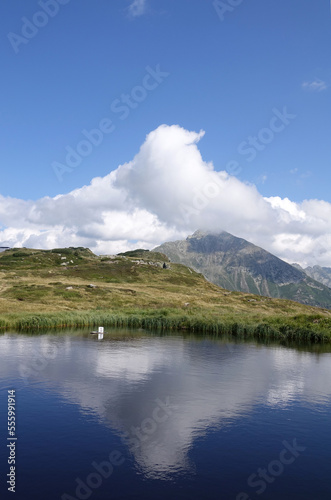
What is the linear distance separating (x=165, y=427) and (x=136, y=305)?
9145cm

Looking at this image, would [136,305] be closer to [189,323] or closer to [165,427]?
[189,323]

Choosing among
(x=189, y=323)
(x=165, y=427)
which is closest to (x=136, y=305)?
(x=189, y=323)

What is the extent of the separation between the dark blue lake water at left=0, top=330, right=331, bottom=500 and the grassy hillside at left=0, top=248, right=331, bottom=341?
2939 centimetres

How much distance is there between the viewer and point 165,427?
98.4ft

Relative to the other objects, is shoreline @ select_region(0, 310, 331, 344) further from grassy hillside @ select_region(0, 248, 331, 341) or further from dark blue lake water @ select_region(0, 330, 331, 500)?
dark blue lake water @ select_region(0, 330, 331, 500)

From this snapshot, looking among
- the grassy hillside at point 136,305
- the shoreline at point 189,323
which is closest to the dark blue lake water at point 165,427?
the shoreline at point 189,323

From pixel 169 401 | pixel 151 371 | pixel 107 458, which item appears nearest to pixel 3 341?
pixel 151 371

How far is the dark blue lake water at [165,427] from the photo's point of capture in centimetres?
2191

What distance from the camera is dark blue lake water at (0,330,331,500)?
2191cm

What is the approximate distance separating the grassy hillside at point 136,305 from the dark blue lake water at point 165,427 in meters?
29.4

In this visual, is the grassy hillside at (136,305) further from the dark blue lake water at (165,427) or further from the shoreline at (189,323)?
the dark blue lake water at (165,427)

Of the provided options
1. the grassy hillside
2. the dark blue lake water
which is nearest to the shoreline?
the grassy hillside

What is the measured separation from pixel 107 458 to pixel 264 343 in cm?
5452

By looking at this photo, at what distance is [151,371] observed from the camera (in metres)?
46.8
